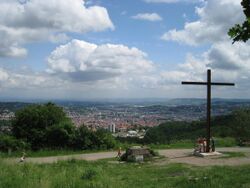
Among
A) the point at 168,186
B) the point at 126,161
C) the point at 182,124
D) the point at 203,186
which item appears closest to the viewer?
the point at 203,186

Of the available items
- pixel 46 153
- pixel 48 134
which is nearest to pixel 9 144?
pixel 48 134

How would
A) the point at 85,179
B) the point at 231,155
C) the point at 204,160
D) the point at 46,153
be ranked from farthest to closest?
the point at 46,153 < the point at 231,155 < the point at 204,160 < the point at 85,179

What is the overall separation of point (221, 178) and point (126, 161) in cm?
1020

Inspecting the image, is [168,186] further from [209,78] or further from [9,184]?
[209,78]

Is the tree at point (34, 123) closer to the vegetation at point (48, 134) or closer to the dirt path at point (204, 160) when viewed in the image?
the vegetation at point (48, 134)

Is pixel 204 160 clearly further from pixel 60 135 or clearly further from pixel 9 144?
pixel 9 144

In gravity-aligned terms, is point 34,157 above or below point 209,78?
below

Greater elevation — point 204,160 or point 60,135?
point 60,135

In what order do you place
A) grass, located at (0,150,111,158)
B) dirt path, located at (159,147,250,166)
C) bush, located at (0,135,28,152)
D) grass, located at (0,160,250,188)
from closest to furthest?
grass, located at (0,160,250,188), dirt path, located at (159,147,250,166), grass, located at (0,150,111,158), bush, located at (0,135,28,152)

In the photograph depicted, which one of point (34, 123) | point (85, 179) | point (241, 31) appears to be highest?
point (241, 31)

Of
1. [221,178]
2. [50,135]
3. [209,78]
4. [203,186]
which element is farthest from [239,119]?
[203,186]

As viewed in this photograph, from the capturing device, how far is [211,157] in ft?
74.2

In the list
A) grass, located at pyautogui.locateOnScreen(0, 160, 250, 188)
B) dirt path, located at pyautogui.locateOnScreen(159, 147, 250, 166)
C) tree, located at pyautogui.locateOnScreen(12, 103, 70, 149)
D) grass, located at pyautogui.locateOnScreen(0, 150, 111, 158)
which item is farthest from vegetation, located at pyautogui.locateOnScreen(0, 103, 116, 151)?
grass, located at pyautogui.locateOnScreen(0, 160, 250, 188)

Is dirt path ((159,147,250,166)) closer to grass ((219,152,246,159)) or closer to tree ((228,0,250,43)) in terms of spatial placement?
grass ((219,152,246,159))
